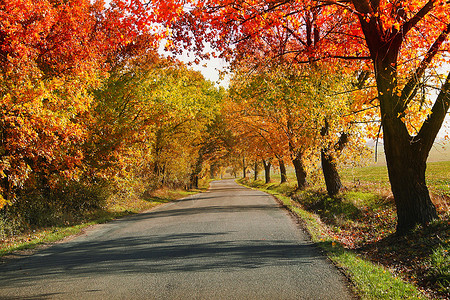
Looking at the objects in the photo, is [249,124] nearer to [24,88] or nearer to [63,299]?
[24,88]

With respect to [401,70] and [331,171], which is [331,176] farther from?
[401,70]

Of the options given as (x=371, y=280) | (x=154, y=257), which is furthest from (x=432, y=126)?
(x=154, y=257)

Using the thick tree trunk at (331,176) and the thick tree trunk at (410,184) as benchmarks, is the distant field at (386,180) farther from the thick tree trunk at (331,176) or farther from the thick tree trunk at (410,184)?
the thick tree trunk at (410,184)

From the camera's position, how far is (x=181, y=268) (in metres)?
6.71

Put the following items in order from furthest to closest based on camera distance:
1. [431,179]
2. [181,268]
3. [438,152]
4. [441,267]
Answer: [438,152], [431,179], [181,268], [441,267]

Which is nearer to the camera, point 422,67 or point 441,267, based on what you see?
point 441,267

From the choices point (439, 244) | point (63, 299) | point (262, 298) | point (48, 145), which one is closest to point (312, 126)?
point (439, 244)

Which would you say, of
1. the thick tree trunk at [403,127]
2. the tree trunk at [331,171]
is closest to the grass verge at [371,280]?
the thick tree trunk at [403,127]

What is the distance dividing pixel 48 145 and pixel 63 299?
671 centimetres

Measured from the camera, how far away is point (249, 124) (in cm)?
2756

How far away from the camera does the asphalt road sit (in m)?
5.44

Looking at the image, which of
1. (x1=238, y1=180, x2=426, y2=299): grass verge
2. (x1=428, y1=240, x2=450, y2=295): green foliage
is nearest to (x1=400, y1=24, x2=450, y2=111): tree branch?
(x1=428, y1=240, x2=450, y2=295): green foliage

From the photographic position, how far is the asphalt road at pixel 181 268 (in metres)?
5.44

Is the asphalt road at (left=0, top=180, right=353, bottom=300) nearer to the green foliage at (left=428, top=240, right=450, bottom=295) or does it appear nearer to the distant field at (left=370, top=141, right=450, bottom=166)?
the green foliage at (left=428, top=240, right=450, bottom=295)
